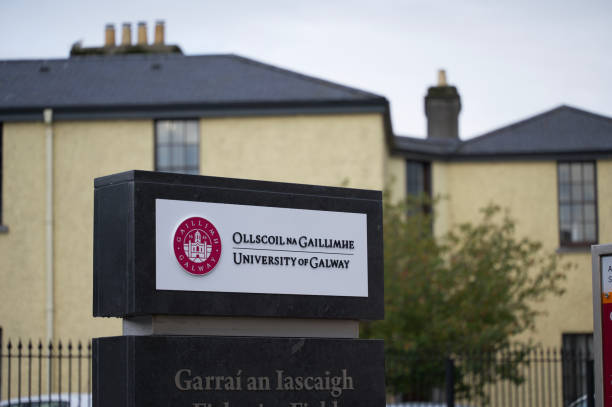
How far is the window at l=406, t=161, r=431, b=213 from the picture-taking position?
27.0 meters

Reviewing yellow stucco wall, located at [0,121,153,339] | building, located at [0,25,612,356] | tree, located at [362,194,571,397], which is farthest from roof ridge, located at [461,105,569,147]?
yellow stucco wall, located at [0,121,153,339]

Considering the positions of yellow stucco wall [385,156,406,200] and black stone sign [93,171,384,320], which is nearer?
black stone sign [93,171,384,320]

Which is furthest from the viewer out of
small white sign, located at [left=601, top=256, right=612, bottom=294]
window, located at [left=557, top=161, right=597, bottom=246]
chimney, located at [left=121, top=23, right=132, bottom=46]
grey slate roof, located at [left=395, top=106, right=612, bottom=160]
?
chimney, located at [left=121, top=23, right=132, bottom=46]

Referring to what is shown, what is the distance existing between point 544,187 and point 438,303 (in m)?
7.88

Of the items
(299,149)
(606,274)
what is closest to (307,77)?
(299,149)

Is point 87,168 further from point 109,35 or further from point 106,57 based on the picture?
point 109,35

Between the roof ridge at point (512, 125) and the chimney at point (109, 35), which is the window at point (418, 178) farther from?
the chimney at point (109, 35)

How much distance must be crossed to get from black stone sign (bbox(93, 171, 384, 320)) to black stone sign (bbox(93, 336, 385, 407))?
248 mm

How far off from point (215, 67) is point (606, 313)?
16.9 meters

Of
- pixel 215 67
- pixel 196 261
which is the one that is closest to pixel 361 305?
pixel 196 261

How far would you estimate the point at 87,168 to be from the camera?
2359 centimetres

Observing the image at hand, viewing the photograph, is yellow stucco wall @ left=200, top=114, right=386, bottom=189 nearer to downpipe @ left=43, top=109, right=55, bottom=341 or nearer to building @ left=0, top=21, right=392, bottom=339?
building @ left=0, top=21, right=392, bottom=339

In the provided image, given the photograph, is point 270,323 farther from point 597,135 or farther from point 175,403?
point 597,135

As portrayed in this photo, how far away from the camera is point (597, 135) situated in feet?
90.3
